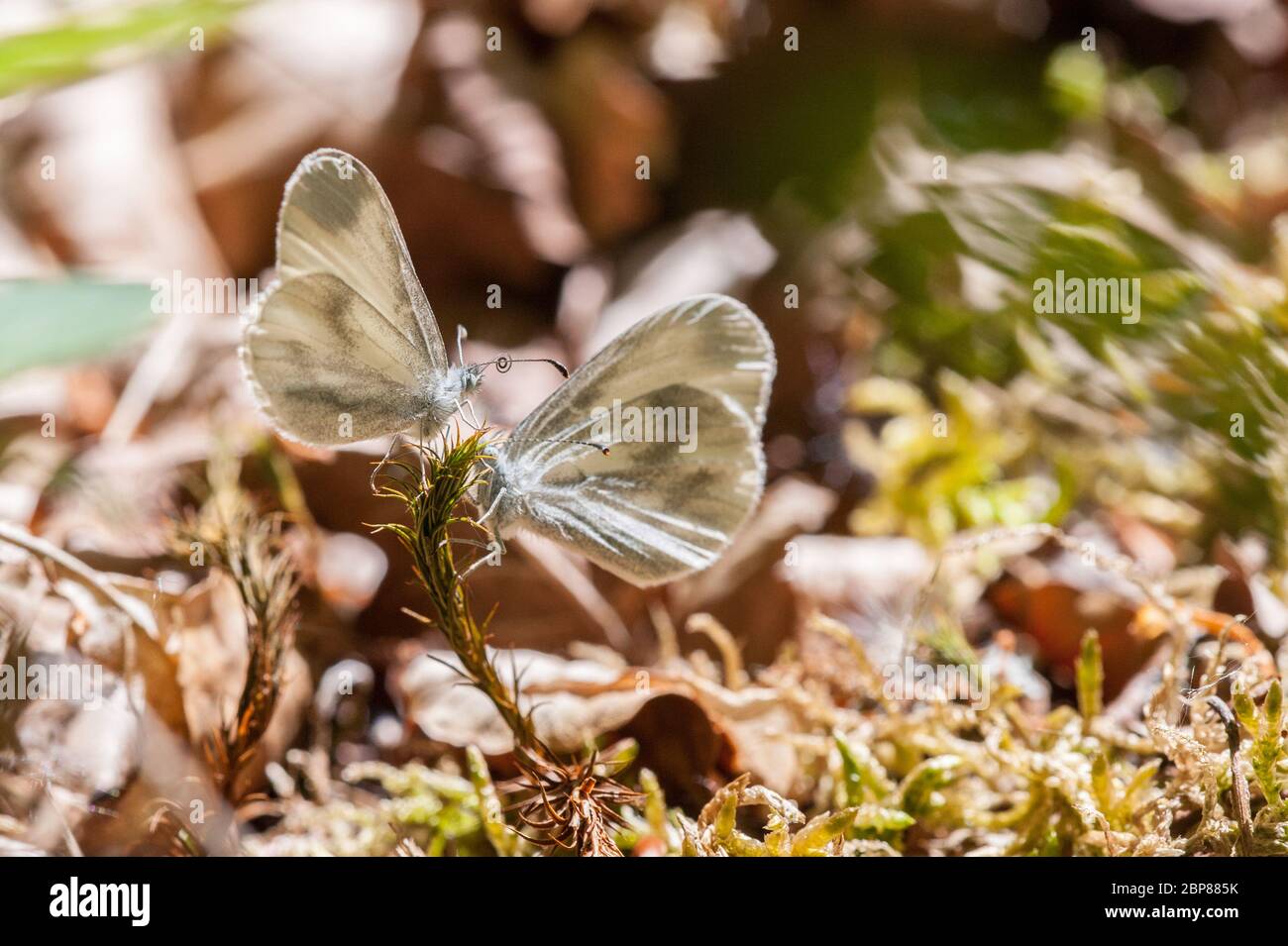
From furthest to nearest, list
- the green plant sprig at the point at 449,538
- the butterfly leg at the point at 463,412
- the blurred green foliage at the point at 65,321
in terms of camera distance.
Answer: the butterfly leg at the point at 463,412 → the green plant sprig at the point at 449,538 → the blurred green foliage at the point at 65,321

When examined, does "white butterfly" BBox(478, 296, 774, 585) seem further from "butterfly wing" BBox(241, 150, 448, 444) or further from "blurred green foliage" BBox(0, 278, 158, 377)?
"blurred green foliage" BBox(0, 278, 158, 377)

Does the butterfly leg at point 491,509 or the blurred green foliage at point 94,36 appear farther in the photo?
the butterfly leg at point 491,509

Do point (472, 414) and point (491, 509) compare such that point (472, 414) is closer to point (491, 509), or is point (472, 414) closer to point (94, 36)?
point (491, 509)

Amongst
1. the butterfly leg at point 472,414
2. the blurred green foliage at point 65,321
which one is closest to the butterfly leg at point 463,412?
the butterfly leg at point 472,414

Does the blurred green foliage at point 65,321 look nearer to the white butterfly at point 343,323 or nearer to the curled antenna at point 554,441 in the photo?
the white butterfly at point 343,323

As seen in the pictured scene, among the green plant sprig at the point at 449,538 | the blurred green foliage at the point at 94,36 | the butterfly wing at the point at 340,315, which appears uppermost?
the blurred green foliage at the point at 94,36
